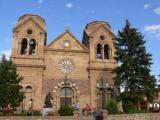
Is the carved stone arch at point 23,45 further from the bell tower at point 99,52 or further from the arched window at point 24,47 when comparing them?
the bell tower at point 99,52

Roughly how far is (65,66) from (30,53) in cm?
643

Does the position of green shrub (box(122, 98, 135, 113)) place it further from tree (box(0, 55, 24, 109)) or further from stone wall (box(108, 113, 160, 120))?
tree (box(0, 55, 24, 109))

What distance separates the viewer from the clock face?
43.3 meters

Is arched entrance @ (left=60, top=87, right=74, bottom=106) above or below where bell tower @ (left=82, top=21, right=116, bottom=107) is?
below

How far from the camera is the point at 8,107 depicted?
33.0 m

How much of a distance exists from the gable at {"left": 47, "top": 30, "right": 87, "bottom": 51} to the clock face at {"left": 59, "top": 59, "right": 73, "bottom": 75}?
7.55ft

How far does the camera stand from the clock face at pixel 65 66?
43.3 meters

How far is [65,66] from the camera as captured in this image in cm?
4356

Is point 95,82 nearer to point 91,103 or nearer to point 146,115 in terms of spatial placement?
point 91,103


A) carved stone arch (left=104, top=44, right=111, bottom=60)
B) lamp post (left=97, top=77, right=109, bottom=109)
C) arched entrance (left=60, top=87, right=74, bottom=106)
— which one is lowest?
arched entrance (left=60, top=87, right=74, bottom=106)

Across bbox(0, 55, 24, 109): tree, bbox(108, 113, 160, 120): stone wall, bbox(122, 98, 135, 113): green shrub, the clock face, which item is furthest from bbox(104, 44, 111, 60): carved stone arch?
bbox(108, 113, 160, 120): stone wall

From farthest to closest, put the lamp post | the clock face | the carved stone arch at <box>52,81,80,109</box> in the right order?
the clock face
the lamp post
the carved stone arch at <box>52,81,80,109</box>

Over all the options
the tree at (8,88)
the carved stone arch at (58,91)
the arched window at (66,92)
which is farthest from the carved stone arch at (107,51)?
the tree at (8,88)

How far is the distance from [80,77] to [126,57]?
937cm
